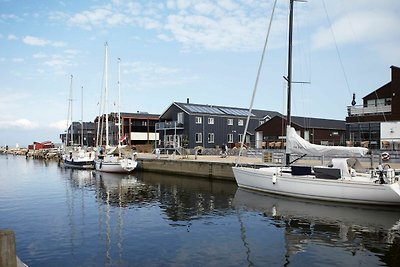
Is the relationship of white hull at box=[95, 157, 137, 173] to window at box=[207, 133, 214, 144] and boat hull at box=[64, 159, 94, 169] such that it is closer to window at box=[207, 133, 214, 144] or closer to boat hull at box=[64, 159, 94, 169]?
boat hull at box=[64, 159, 94, 169]

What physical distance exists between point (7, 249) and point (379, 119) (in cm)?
3857

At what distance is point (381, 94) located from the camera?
132ft

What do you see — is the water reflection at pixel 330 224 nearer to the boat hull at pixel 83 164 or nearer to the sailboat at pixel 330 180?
the sailboat at pixel 330 180

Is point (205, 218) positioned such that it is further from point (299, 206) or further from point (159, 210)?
point (299, 206)

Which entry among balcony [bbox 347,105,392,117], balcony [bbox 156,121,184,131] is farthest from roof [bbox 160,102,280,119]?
balcony [bbox 347,105,392,117]

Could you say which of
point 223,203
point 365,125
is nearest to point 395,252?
point 223,203

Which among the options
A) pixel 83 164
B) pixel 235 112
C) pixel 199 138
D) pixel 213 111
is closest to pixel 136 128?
pixel 213 111

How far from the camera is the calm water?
38.5 feet

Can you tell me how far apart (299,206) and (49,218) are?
14.0 meters

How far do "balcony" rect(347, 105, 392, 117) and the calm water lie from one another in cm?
2150

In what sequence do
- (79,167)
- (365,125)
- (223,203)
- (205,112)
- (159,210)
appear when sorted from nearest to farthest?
(159,210) → (223,203) → (365,125) → (79,167) → (205,112)

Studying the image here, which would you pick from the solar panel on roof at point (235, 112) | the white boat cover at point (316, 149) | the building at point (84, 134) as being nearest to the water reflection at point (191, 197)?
the white boat cover at point (316, 149)

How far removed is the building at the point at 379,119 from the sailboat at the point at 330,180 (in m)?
13.6

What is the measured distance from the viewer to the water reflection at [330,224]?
42.3 feet
